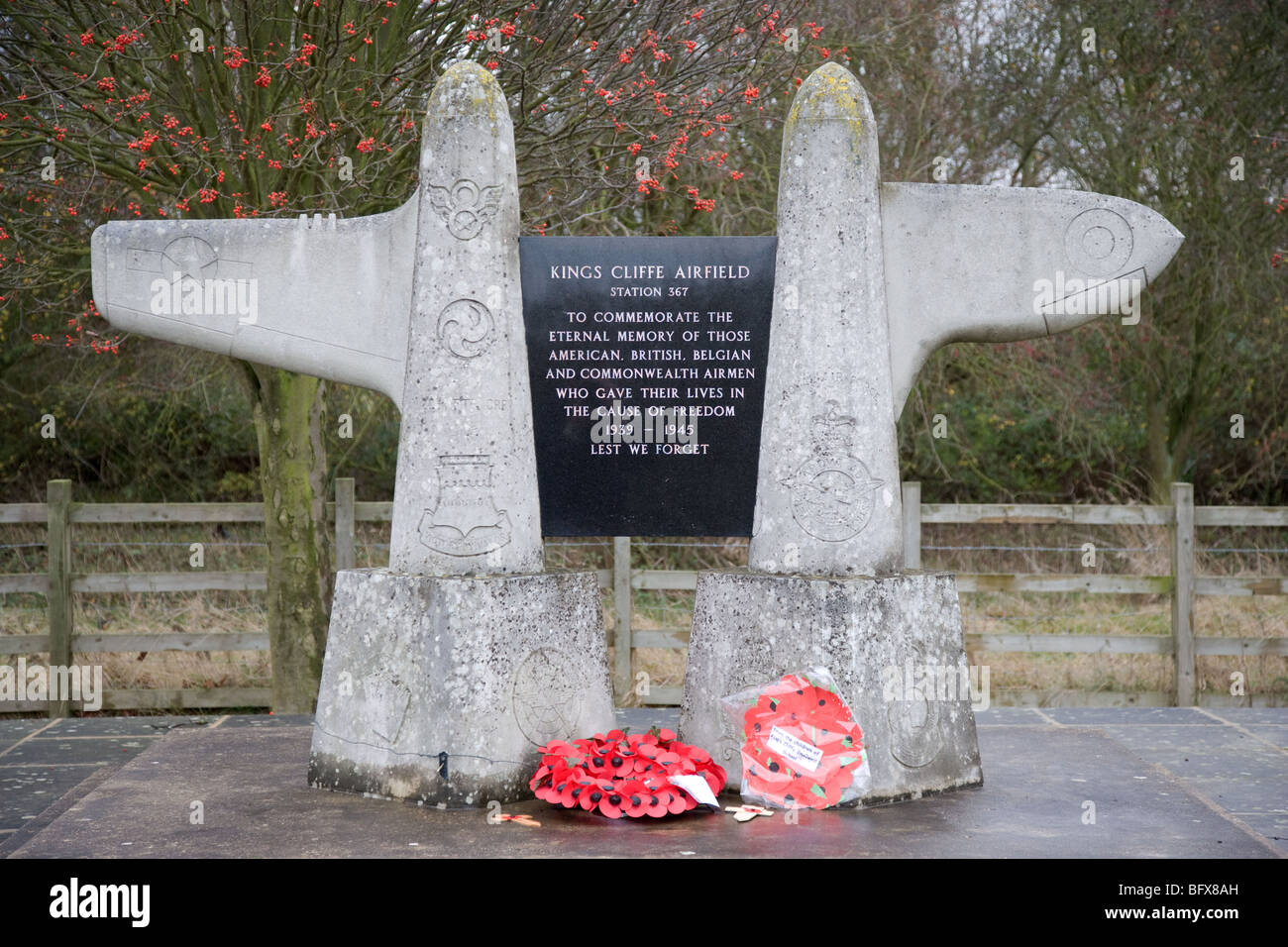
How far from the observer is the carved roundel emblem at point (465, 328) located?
4.99 metres

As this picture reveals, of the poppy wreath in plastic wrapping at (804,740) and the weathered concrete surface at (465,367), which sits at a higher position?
the weathered concrete surface at (465,367)

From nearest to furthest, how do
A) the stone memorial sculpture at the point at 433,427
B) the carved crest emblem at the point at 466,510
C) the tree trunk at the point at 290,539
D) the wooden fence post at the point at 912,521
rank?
the stone memorial sculpture at the point at 433,427 < the carved crest emblem at the point at 466,510 < the tree trunk at the point at 290,539 < the wooden fence post at the point at 912,521

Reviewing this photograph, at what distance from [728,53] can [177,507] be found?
436cm

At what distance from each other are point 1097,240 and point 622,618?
408cm

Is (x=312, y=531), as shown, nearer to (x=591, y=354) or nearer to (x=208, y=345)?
(x=208, y=345)

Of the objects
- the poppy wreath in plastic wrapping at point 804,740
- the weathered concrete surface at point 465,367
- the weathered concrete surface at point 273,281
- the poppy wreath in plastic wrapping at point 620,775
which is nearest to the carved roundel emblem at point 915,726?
the poppy wreath in plastic wrapping at point 804,740

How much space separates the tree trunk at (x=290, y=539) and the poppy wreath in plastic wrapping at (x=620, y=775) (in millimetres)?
3304

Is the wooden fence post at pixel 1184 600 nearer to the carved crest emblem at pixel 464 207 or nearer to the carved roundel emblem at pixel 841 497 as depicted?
the carved roundel emblem at pixel 841 497

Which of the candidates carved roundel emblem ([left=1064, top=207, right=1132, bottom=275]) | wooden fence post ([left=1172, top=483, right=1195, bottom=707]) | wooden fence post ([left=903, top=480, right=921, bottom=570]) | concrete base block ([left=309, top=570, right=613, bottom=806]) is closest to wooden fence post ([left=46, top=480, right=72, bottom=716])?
concrete base block ([left=309, top=570, right=613, bottom=806])

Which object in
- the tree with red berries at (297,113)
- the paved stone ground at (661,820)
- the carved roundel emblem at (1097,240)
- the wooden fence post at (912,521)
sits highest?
the tree with red berries at (297,113)

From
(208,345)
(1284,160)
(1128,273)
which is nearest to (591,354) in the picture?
(208,345)

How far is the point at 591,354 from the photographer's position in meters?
5.20

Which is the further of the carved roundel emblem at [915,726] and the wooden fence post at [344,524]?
the wooden fence post at [344,524]

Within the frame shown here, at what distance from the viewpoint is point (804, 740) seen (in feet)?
15.4
